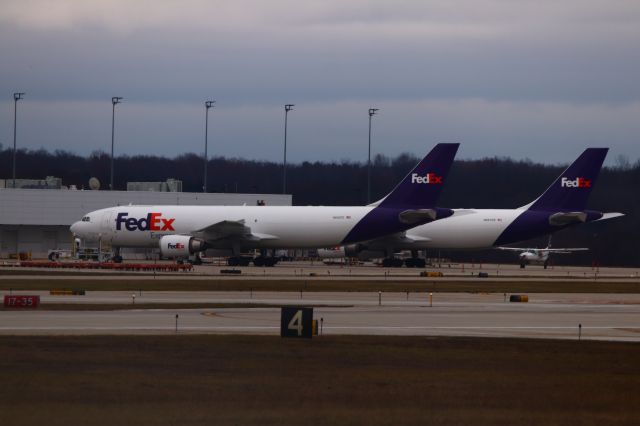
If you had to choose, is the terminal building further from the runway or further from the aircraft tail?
the runway

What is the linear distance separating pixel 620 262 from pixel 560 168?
3356 cm

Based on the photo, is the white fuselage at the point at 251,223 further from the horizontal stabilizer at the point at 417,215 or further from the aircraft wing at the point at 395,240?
the aircraft wing at the point at 395,240

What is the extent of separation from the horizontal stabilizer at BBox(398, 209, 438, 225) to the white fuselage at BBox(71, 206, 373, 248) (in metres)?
3.31

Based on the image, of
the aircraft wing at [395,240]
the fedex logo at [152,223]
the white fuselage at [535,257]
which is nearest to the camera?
the fedex logo at [152,223]

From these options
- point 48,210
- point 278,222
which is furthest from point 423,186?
point 48,210

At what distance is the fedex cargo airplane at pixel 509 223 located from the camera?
10119cm

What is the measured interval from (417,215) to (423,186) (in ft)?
9.09

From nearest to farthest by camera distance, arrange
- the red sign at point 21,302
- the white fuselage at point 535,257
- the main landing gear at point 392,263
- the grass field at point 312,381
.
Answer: the grass field at point 312,381 → the red sign at point 21,302 → the main landing gear at point 392,263 → the white fuselage at point 535,257

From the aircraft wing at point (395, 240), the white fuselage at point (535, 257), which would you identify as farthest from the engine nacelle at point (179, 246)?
the white fuselage at point (535, 257)

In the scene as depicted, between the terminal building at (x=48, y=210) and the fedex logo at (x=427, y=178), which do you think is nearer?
the fedex logo at (x=427, y=178)

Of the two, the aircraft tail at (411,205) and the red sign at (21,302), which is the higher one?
the aircraft tail at (411,205)

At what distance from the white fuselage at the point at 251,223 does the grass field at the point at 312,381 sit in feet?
217

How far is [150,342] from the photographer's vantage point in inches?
1318

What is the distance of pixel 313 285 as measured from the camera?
69625 millimetres
